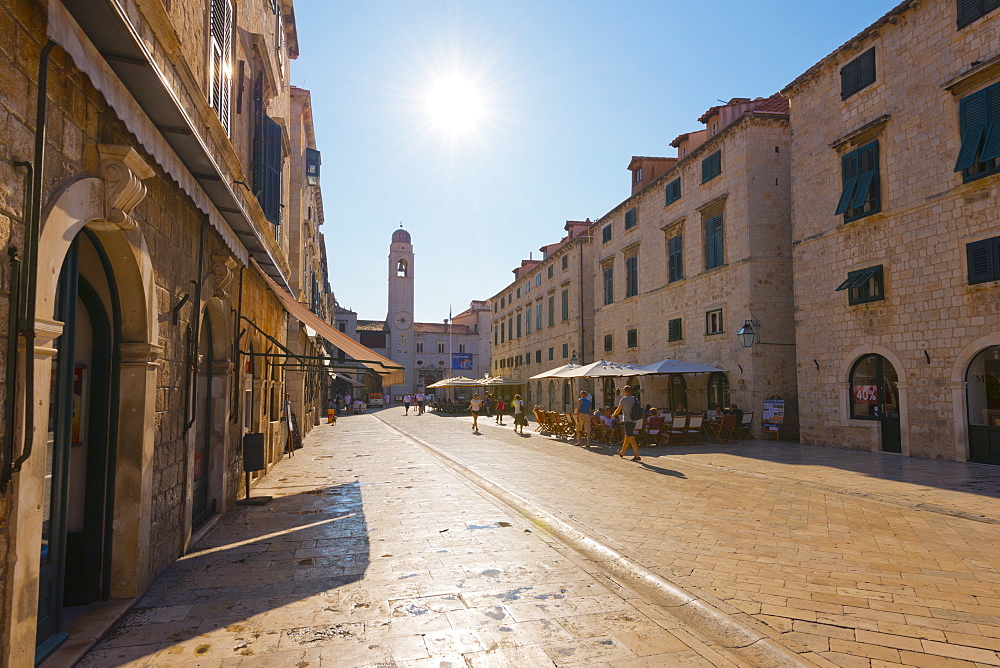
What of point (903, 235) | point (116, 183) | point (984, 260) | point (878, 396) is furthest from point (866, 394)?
point (116, 183)

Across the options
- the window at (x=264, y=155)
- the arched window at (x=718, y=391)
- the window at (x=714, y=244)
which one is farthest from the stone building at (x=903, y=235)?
the window at (x=264, y=155)

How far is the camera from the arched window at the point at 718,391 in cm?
1876

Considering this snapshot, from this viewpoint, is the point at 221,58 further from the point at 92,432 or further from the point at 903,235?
the point at 903,235

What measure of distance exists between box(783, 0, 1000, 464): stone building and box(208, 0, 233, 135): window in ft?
41.7

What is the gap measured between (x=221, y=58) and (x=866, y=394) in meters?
14.6

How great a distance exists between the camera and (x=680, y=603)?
167 inches

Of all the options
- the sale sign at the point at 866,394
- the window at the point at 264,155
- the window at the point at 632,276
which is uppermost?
the window at the point at 632,276

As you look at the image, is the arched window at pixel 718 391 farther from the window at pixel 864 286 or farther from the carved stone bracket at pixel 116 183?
the carved stone bracket at pixel 116 183

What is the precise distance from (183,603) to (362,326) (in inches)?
2970

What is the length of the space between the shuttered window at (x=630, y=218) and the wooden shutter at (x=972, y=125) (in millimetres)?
13960

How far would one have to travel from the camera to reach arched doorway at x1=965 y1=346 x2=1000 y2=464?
36.8 ft

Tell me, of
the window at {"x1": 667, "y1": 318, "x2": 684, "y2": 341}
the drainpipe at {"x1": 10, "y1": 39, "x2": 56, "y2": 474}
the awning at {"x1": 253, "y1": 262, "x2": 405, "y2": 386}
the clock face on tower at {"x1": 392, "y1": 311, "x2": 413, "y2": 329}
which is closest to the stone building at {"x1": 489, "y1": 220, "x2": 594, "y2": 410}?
the window at {"x1": 667, "y1": 318, "x2": 684, "y2": 341}

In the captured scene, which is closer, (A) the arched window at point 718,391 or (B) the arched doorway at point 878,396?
(B) the arched doorway at point 878,396

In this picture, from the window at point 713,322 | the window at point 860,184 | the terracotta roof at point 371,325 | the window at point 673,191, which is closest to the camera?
the window at point 860,184
